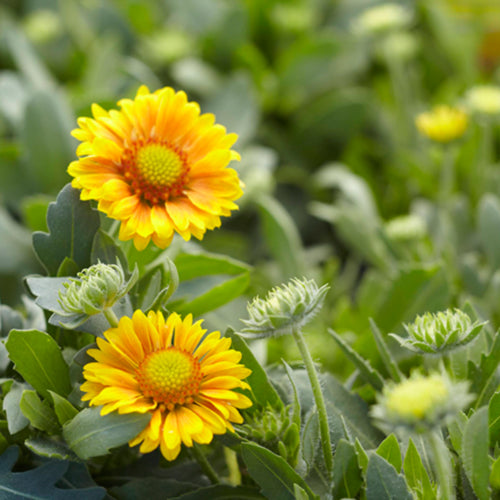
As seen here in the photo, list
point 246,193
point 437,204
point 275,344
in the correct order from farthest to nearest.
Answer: point 437,204 < point 246,193 < point 275,344

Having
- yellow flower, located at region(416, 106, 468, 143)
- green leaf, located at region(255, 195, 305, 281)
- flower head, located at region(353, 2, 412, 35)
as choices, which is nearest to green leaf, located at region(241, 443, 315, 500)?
green leaf, located at region(255, 195, 305, 281)

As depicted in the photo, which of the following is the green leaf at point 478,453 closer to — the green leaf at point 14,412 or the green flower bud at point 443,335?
the green flower bud at point 443,335

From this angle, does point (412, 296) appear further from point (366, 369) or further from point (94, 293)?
point (94, 293)

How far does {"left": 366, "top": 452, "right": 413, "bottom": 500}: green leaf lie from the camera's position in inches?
17.8

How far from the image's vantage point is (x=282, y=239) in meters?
0.90

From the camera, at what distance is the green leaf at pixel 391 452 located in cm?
48

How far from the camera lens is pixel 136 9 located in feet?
4.50

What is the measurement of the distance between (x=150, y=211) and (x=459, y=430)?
28 centimetres

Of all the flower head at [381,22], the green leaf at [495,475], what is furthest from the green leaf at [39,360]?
the flower head at [381,22]

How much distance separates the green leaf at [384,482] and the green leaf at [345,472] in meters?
0.02

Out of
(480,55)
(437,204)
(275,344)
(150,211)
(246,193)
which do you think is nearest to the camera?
(150,211)

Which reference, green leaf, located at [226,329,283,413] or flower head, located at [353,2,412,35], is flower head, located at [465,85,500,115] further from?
green leaf, located at [226,329,283,413]

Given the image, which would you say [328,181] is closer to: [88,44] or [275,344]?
[275,344]

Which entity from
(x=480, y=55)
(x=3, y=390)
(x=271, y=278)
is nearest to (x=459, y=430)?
(x=3, y=390)
